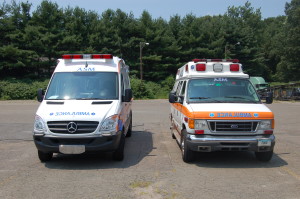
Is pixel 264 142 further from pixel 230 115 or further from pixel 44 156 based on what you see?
pixel 44 156

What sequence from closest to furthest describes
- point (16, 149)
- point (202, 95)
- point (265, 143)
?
point (265, 143)
point (202, 95)
point (16, 149)

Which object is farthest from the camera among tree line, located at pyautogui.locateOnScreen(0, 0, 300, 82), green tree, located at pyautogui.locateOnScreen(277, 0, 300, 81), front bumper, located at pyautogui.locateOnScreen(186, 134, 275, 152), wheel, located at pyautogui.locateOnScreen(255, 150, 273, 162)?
green tree, located at pyautogui.locateOnScreen(277, 0, 300, 81)

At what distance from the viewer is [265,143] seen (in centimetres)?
674

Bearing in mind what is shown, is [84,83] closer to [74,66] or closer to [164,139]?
[74,66]

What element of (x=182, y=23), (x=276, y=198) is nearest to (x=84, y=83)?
(x=276, y=198)

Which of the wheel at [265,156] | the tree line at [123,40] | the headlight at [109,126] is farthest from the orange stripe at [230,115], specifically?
the tree line at [123,40]

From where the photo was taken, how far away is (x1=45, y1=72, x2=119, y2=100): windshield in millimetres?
7855

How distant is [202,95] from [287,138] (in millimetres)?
5005

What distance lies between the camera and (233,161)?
751 cm

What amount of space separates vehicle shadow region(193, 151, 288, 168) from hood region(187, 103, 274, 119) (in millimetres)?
1168

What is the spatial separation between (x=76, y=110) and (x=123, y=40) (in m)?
45.1

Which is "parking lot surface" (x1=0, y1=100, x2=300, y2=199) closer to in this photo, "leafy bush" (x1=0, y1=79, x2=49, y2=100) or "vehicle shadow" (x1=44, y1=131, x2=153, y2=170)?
"vehicle shadow" (x1=44, y1=131, x2=153, y2=170)

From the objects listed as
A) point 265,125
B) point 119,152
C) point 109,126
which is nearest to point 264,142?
point 265,125

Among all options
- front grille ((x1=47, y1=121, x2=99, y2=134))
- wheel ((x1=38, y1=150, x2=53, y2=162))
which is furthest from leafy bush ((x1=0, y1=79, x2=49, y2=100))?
front grille ((x1=47, y1=121, x2=99, y2=134))
